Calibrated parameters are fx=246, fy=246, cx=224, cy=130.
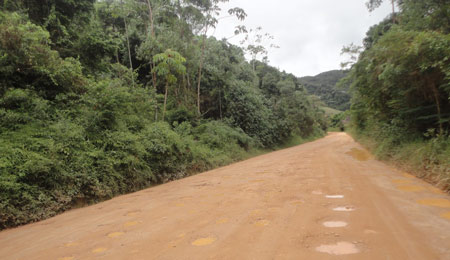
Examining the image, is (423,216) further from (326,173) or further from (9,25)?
(9,25)

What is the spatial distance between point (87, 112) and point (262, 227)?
19.9 feet

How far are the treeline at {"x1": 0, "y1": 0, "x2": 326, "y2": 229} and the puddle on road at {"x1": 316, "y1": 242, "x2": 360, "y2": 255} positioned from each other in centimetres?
490

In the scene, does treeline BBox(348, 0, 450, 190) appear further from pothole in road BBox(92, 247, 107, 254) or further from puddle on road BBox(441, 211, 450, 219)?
pothole in road BBox(92, 247, 107, 254)

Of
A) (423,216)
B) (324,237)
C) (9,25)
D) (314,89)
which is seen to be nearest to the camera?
(324,237)

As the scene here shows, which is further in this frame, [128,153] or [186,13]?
[186,13]

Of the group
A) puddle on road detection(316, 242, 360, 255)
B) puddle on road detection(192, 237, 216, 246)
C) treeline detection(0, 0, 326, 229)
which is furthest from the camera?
treeline detection(0, 0, 326, 229)

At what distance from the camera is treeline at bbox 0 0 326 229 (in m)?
4.95

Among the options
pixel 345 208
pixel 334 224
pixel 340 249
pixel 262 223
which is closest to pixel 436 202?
pixel 345 208

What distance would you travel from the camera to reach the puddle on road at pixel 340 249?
7.38 feet

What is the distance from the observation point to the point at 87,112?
272 inches

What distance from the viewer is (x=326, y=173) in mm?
6488

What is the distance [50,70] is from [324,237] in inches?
310

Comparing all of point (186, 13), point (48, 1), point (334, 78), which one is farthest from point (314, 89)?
point (48, 1)

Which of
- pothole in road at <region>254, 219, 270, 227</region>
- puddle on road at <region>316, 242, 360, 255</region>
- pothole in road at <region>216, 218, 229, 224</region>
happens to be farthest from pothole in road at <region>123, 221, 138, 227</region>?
puddle on road at <region>316, 242, 360, 255</region>
